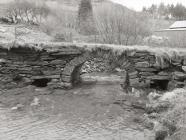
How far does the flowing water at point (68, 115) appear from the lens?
6.07 metres

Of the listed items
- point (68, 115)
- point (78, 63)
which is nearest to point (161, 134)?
point (68, 115)

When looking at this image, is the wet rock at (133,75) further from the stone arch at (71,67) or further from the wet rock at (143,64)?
the stone arch at (71,67)

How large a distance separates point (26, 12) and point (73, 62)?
1090 cm

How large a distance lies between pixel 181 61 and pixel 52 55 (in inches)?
156

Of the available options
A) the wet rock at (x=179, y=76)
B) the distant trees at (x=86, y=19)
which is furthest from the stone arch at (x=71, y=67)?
the distant trees at (x=86, y=19)

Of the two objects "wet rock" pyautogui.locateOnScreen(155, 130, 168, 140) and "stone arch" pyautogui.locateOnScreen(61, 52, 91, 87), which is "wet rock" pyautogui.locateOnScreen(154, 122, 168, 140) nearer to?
"wet rock" pyautogui.locateOnScreen(155, 130, 168, 140)

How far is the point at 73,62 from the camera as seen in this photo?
8.88 metres

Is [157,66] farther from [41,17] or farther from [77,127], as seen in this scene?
[41,17]

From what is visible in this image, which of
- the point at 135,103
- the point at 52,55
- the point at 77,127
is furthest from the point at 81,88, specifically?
the point at 77,127

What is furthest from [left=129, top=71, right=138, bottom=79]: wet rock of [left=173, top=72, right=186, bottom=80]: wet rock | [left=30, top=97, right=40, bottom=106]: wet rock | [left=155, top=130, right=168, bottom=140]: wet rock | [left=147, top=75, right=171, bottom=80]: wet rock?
[left=155, top=130, right=168, bottom=140]: wet rock

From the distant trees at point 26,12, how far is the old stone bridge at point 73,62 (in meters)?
9.22

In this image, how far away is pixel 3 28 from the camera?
15.2 meters

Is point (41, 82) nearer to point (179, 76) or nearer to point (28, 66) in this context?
point (28, 66)

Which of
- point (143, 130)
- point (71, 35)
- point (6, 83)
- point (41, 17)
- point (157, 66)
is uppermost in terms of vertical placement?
point (41, 17)
